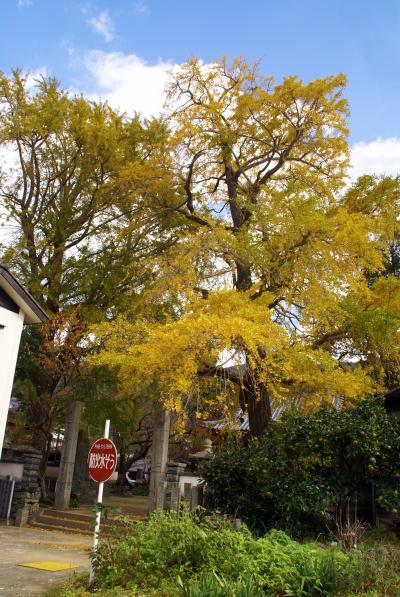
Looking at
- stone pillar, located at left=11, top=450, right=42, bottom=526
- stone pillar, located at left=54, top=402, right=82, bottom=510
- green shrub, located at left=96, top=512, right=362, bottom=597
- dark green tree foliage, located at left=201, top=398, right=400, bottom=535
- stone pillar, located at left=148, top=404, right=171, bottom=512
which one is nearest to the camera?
green shrub, located at left=96, top=512, right=362, bottom=597

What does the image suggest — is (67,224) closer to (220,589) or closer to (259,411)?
(259,411)

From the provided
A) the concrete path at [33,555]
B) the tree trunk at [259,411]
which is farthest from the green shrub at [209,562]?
the tree trunk at [259,411]

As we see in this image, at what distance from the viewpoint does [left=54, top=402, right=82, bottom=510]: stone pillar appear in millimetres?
18953

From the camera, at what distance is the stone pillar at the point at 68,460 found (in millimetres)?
18953

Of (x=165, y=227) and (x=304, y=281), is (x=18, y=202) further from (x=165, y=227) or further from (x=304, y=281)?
(x=304, y=281)

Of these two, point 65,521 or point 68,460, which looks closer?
point 65,521

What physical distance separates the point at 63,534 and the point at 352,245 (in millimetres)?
12188

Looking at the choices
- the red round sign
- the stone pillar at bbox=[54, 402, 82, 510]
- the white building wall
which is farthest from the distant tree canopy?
the red round sign

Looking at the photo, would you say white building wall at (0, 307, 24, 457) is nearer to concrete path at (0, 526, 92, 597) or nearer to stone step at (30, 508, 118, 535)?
concrete path at (0, 526, 92, 597)

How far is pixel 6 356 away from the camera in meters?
11.8

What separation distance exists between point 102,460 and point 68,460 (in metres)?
12.8

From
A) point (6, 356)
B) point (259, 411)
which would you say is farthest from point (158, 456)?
point (6, 356)

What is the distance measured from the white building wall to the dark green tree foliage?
528 centimetres

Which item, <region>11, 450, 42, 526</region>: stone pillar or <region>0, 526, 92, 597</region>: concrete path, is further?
<region>11, 450, 42, 526</region>: stone pillar
